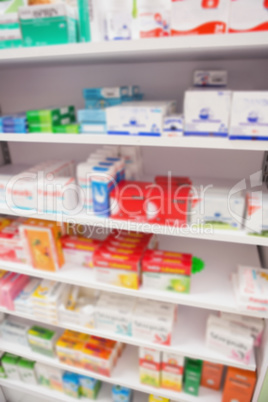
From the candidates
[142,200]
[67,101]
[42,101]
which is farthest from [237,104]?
[42,101]

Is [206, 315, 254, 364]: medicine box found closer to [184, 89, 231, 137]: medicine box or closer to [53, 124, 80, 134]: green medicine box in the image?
[184, 89, 231, 137]: medicine box

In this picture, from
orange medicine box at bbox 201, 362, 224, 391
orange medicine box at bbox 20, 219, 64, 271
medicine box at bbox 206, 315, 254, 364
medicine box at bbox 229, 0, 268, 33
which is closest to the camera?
medicine box at bbox 229, 0, 268, 33

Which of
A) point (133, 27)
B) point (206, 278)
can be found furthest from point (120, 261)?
point (133, 27)

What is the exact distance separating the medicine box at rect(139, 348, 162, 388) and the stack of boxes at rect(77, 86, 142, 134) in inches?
45.7

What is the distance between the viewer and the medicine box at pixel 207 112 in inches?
36.5

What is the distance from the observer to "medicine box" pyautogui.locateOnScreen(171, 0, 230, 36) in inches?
32.8

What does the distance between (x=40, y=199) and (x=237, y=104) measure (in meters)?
0.91

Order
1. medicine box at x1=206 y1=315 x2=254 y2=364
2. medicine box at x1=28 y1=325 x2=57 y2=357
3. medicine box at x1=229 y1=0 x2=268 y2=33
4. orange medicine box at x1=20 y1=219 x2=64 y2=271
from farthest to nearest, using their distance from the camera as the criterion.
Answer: medicine box at x1=28 y1=325 x2=57 y2=357 < orange medicine box at x1=20 y1=219 x2=64 y2=271 < medicine box at x1=206 y1=315 x2=254 y2=364 < medicine box at x1=229 y1=0 x2=268 y2=33

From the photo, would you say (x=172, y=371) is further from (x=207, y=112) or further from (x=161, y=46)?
(x=161, y=46)

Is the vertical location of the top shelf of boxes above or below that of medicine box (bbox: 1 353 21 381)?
above

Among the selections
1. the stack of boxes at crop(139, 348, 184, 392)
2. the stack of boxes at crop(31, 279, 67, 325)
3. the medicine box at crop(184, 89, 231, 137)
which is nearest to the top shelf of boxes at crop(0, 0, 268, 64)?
the medicine box at crop(184, 89, 231, 137)

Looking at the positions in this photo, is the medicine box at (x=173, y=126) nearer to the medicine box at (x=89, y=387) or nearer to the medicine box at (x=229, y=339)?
the medicine box at (x=229, y=339)

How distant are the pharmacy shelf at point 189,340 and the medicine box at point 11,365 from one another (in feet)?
1.75

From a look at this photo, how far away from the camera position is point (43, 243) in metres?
1.39
